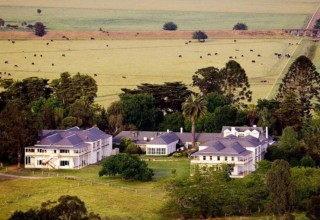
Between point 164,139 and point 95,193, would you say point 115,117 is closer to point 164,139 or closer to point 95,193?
point 164,139

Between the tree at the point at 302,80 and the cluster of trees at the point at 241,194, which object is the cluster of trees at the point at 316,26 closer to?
the tree at the point at 302,80

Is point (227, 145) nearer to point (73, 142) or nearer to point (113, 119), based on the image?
point (73, 142)

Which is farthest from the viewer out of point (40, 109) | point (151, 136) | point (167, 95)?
point (167, 95)

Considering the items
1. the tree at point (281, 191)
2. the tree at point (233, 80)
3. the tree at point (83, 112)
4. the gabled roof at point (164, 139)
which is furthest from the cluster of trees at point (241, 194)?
the tree at point (233, 80)

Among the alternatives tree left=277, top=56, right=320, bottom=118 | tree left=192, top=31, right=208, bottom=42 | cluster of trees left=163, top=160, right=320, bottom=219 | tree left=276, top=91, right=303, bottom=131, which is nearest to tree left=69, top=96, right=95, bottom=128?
tree left=276, top=91, right=303, bottom=131

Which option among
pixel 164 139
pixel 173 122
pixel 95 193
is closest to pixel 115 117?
Answer: pixel 173 122

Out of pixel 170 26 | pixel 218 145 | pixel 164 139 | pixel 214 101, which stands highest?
pixel 170 26

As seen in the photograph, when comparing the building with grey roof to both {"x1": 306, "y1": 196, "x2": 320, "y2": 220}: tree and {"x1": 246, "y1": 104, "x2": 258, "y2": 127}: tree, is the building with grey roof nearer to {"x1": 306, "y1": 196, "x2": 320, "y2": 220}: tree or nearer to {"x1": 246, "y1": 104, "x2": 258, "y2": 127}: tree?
{"x1": 246, "y1": 104, "x2": 258, "y2": 127}: tree
